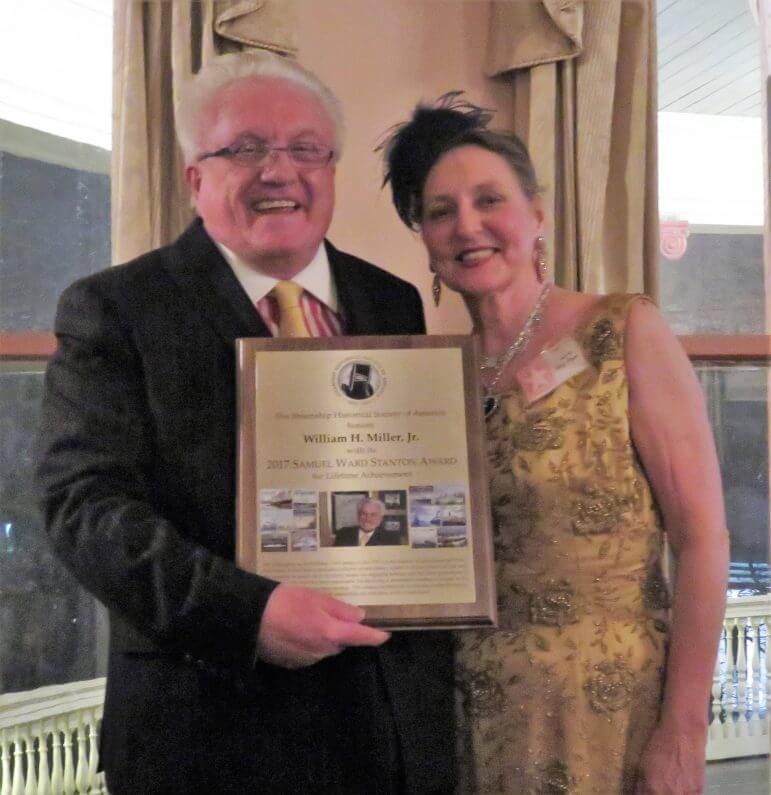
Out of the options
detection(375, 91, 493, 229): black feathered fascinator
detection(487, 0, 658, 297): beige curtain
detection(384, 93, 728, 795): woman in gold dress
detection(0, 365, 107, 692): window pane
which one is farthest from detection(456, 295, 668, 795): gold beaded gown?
detection(0, 365, 107, 692): window pane

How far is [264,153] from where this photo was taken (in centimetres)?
121

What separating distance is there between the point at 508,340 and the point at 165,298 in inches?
18.8

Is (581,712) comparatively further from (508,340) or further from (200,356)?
(200,356)

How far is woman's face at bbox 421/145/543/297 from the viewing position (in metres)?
1.27

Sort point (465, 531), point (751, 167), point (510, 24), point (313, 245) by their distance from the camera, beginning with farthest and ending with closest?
1. point (751, 167)
2. point (510, 24)
3. point (313, 245)
4. point (465, 531)

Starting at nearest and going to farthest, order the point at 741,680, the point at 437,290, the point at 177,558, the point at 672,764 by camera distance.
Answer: the point at 177,558 < the point at 672,764 < the point at 437,290 < the point at 741,680

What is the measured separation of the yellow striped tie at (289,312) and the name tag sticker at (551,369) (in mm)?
310

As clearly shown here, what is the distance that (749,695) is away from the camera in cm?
144

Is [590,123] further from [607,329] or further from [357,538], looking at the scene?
[357,538]

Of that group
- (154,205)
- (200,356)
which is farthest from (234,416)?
(154,205)

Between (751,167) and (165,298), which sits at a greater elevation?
(751,167)

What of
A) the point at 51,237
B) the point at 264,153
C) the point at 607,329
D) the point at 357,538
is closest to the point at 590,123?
the point at 607,329

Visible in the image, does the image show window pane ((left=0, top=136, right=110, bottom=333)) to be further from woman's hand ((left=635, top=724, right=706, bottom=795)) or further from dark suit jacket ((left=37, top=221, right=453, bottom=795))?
woman's hand ((left=635, top=724, right=706, bottom=795))

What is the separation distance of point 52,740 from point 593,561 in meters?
0.84
